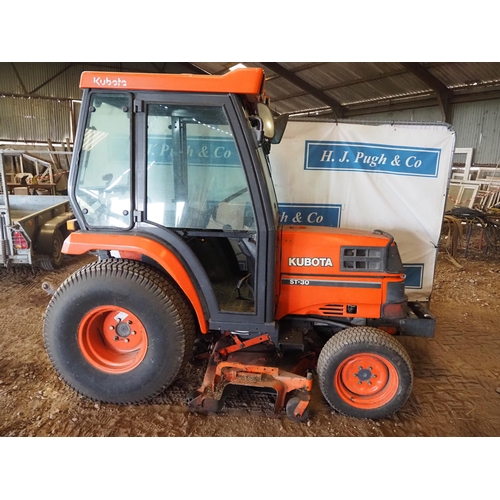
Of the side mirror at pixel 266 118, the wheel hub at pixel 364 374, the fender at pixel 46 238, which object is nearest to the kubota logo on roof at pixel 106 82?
the side mirror at pixel 266 118

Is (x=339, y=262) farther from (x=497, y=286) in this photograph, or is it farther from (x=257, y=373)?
(x=497, y=286)

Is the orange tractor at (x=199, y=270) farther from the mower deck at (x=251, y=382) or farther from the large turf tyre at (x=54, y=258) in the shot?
the large turf tyre at (x=54, y=258)

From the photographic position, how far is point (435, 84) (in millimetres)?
10047

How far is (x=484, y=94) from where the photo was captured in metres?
9.56

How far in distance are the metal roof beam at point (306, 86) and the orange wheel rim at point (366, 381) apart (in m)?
11.3

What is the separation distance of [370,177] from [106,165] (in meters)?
2.82

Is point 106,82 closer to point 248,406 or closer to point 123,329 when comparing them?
point 123,329

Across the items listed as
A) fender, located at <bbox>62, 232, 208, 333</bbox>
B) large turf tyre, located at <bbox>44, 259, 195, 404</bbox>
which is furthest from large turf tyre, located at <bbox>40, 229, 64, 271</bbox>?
fender, located at <bbox>62, 232, 208, 333</bbox>

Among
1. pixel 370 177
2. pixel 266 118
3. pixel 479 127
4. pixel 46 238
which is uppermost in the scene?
pixel 479 127

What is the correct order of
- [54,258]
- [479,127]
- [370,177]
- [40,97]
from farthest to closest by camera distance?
[40,97] < [479,127] < [54,258] < [370,177]

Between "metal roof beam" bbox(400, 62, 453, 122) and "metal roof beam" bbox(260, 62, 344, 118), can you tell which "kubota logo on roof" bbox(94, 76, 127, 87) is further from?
"metal roof beam" bbox(260, 62, 344, 118)

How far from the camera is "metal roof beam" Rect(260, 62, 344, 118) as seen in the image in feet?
39.0

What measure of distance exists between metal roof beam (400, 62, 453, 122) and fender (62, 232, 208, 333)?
997cm

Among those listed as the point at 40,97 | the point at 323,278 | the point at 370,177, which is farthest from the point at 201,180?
the point at 40,97
